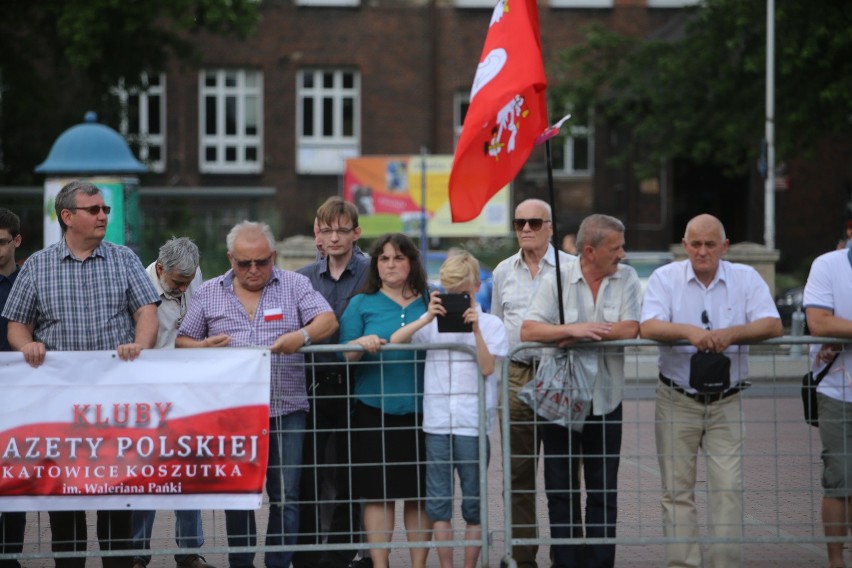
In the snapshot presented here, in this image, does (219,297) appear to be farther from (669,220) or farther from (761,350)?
(669,220)

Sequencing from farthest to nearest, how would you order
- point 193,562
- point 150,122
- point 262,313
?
point 150,122
point 193,562
point 262,313

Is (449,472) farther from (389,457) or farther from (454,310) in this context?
(454,310)

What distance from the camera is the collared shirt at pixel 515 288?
24.4 feet

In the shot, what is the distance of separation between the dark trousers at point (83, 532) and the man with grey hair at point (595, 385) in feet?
7.17

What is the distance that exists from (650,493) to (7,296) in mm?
3569

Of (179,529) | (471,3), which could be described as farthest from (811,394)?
(471,3)

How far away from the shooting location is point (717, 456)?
21.5 feet

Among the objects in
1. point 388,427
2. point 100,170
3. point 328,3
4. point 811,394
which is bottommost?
point 388,427

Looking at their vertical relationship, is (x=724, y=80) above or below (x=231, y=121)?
below

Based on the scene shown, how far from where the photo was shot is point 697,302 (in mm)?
6680

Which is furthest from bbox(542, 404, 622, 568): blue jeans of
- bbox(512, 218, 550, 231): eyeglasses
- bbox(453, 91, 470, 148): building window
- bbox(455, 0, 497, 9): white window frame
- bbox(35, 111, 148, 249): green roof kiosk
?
bbox(455, 0, 497, 9): white window frame

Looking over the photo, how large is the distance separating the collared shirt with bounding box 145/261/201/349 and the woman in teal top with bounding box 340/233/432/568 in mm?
1124

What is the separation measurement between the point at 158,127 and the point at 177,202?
1413cm

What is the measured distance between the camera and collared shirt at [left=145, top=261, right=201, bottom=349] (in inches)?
286
